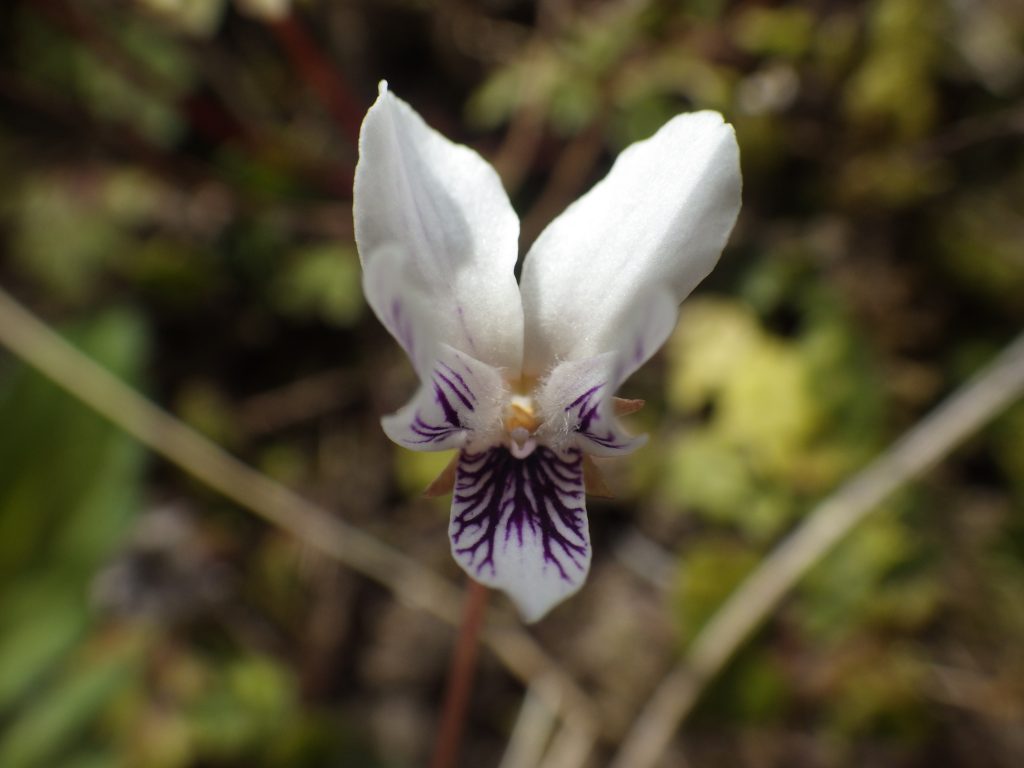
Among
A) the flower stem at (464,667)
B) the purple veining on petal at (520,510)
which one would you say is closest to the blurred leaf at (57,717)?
the flower stem at (464,667)

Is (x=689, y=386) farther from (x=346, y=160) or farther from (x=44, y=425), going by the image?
(x=44, y=425)

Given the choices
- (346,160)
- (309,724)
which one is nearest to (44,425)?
(309,724)

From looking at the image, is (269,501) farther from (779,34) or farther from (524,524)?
(779,34)

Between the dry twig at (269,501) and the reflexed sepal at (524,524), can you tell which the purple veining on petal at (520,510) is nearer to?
the reflexed sepal at (524,524)

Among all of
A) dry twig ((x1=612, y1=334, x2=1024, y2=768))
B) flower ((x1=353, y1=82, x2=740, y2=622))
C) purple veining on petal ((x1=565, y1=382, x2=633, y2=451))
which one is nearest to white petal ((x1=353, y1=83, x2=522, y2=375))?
flower ((x1=353, y1=82, x2=740, y2=622))

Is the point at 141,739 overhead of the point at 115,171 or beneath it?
beneath

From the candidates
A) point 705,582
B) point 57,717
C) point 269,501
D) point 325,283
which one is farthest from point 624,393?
point 57,717

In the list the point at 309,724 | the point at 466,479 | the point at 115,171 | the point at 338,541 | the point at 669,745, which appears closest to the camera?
the point at 466,479
